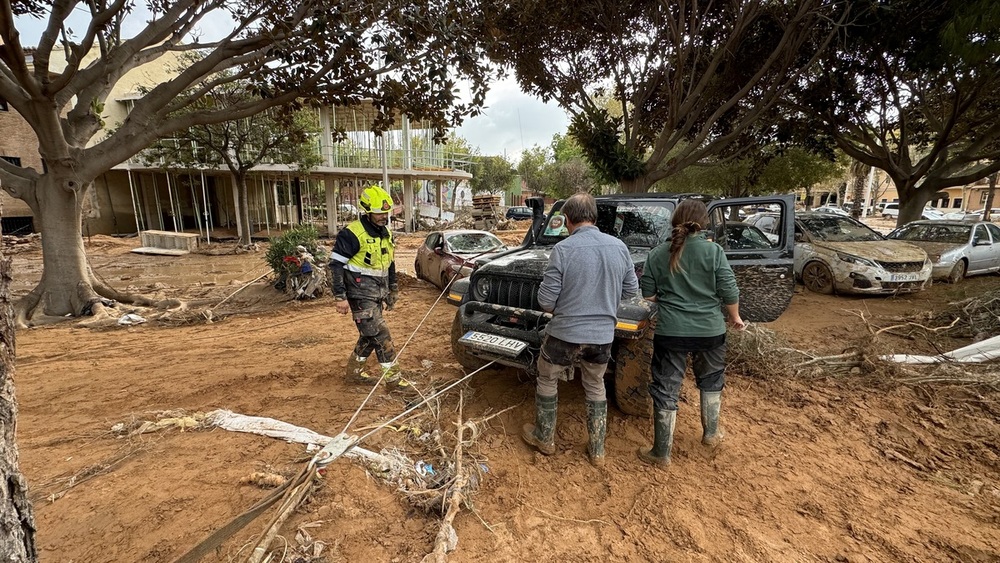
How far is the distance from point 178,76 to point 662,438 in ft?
27.3

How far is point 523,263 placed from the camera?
405 cm

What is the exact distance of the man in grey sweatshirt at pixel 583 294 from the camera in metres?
2.88

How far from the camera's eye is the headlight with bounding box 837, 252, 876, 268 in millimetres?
8043

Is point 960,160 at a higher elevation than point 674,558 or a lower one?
higher

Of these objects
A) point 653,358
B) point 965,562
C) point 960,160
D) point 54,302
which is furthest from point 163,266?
point 960,160

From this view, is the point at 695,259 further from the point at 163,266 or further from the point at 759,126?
the point at 163,266

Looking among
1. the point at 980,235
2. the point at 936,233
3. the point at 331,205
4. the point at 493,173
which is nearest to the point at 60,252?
the point at 331,205

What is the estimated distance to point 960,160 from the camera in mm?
11273

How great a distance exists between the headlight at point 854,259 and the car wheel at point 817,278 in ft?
1.08

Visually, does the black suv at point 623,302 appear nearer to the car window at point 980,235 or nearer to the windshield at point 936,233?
the windshield at point 936,233

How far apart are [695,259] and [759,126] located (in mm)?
10725

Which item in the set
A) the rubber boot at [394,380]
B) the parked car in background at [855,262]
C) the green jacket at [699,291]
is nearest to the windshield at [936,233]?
the parked car in background at [855,262]

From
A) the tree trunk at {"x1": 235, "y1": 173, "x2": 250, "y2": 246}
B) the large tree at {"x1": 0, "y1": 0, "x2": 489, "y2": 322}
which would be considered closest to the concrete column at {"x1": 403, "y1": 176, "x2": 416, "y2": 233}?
the tree trunk at {"x1": 235, "y1": 173, "x2": 250, "y2": 246}

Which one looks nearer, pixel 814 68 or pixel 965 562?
pixel 965 562
